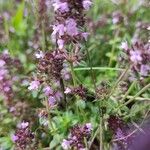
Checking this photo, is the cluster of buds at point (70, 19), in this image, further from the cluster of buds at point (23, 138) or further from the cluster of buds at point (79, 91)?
the cluster of buds at point (23, 138)

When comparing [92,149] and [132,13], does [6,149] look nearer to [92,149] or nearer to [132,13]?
[92,149]

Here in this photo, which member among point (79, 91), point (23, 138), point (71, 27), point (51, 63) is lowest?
point (23, 138)

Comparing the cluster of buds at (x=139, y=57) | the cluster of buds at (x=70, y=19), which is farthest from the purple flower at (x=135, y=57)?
the cluster of buds at (x=70, y=19)

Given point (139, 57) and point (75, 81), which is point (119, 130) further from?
point (139, 57)

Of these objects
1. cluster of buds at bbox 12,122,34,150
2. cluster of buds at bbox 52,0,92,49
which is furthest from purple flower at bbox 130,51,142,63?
cluster of buds at bbox 12,122,34,150

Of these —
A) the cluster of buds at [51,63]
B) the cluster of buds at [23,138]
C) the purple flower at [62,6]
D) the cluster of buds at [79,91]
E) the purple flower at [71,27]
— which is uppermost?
the purple flower at [62,6]

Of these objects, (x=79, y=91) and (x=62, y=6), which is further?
(x=79, y=91)

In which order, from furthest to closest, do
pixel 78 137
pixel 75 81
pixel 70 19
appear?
pixel 75 81
pixel 78 137
pixel 70 19

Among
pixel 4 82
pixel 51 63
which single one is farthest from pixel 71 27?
pixel 4 82
